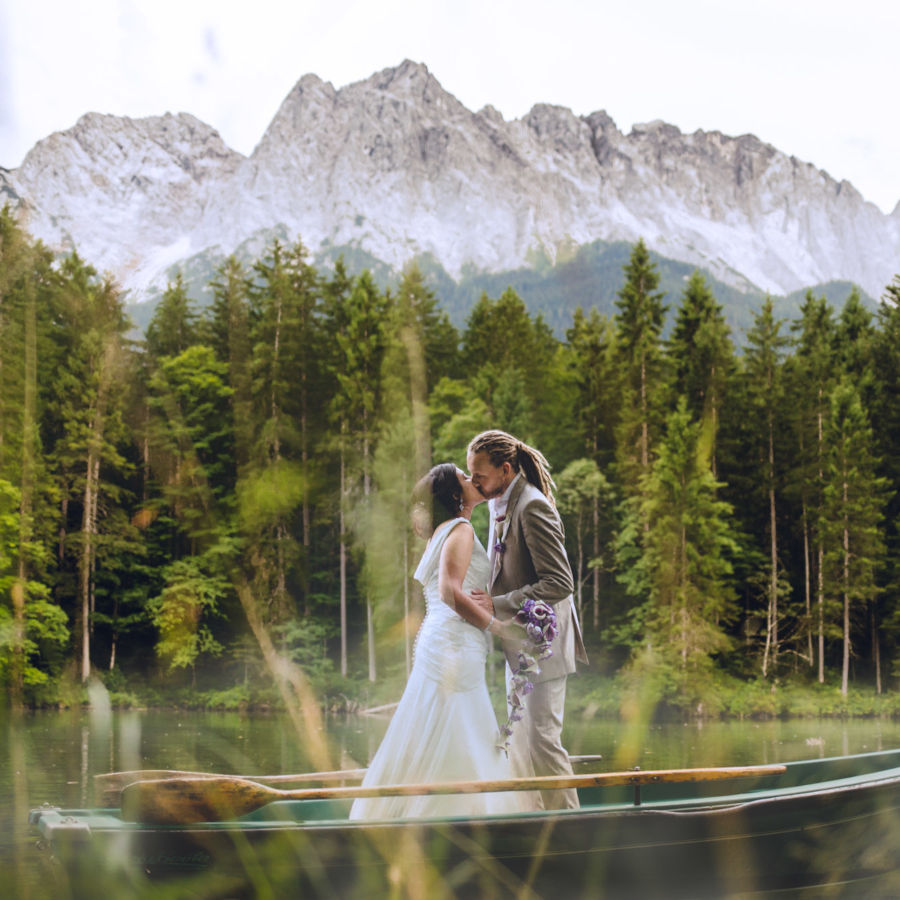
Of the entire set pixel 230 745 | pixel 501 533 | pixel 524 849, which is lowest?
pixel 230 745

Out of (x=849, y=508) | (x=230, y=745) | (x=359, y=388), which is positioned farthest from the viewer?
(x=359, y=388)

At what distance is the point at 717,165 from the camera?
194750 mm

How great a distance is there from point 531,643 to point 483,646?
51 cm

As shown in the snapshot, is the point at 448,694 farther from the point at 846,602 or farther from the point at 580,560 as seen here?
the point at 580,560

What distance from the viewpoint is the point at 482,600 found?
5.70 m

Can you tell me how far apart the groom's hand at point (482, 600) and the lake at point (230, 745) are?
340 centimetres

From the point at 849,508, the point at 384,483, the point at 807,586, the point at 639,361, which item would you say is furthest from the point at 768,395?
the point at 384,483

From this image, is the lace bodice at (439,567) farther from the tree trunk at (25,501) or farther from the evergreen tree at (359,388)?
the evergreen tree at (359,388)

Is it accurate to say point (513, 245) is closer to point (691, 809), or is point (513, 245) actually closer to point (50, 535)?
point (50, 535)

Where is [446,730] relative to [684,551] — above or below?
below

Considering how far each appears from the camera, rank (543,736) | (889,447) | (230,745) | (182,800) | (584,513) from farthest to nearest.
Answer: (584,513), (889,447), (230,745), (543,736), (182,800)

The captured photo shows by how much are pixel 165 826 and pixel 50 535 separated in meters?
27.1

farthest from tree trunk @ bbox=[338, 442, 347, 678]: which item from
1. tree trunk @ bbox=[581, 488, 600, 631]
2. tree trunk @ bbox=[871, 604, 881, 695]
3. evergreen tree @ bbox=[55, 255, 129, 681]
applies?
tree trunk @ bbox=[871, 604, 881, 695]

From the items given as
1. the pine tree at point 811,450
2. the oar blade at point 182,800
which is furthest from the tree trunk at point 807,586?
the oar blade at point 182,800
